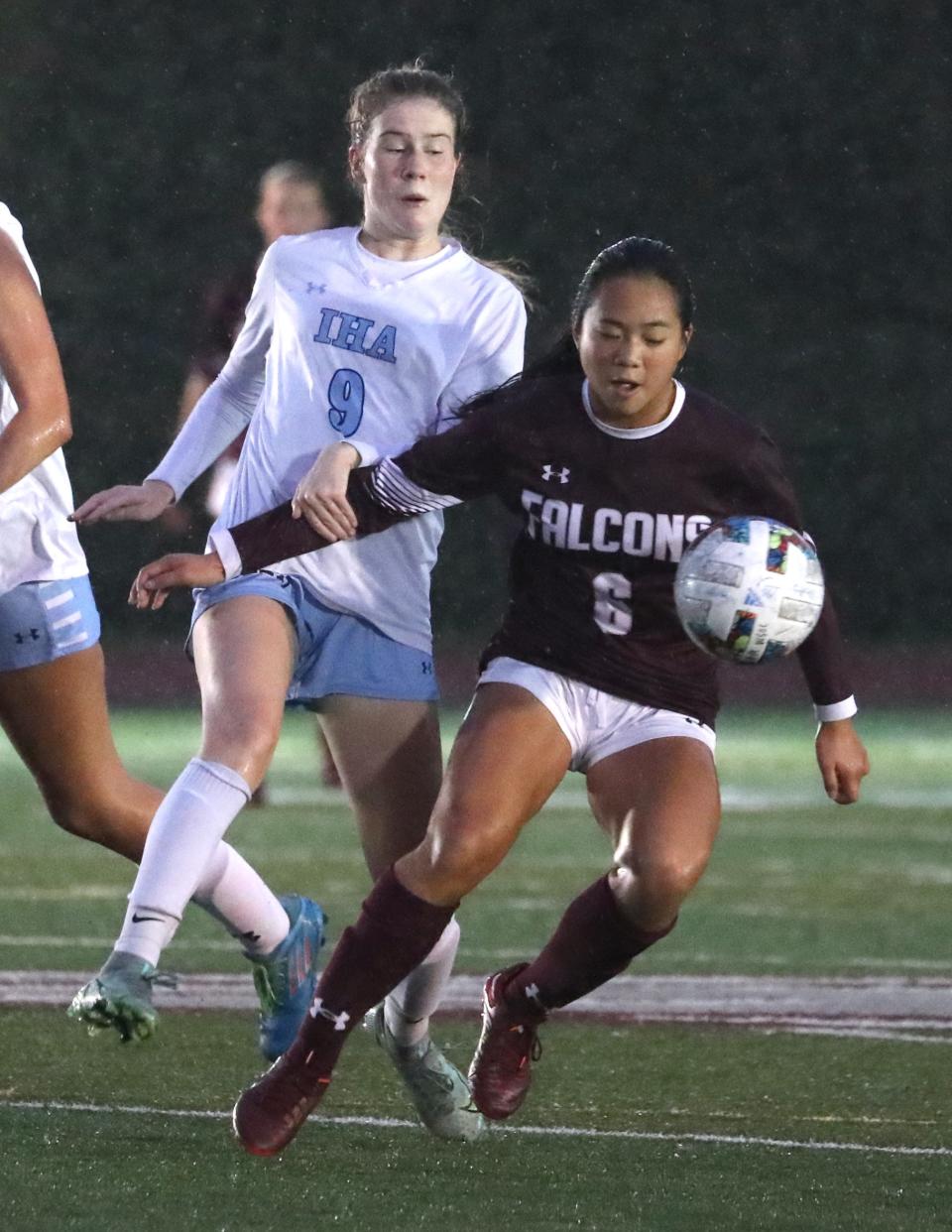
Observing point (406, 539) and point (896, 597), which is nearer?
point (406, 539)

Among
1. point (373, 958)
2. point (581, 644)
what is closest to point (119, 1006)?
point (373, 958)

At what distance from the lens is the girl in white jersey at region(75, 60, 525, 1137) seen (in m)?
4.35

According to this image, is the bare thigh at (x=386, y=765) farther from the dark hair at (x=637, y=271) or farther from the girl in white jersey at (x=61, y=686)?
the dark hair at (x=637, y=271)

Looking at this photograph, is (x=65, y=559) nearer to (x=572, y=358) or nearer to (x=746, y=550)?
(x=572, y=358)

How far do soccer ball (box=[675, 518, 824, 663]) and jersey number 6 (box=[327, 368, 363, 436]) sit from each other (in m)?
0.71

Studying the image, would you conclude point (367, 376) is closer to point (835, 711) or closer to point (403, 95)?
point (403, 95)

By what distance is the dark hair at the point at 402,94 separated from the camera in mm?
4574

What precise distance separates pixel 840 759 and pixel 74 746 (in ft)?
4.47

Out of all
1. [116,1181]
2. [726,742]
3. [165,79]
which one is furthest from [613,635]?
[165,79]

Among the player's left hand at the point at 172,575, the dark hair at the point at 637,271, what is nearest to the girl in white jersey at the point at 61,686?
the player's left hand at the point at 172,575

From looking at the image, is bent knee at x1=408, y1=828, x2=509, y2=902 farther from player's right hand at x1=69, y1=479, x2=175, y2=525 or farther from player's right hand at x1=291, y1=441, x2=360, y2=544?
player's right hand at x1=69, y1=479, x2=175, y2=525

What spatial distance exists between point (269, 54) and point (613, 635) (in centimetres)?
2179

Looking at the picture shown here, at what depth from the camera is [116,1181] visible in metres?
3.71

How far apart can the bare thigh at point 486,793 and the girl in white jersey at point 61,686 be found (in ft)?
1.58
